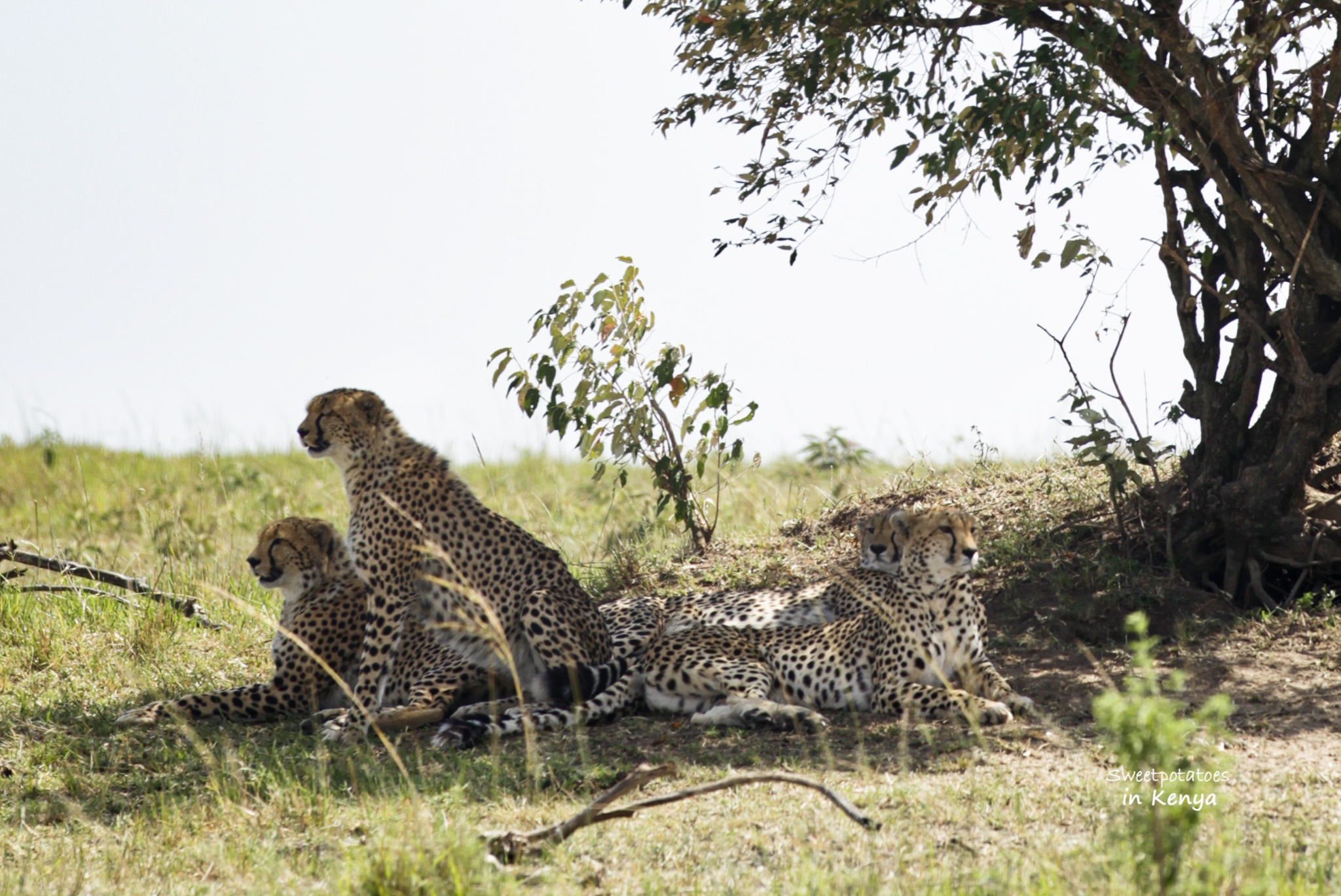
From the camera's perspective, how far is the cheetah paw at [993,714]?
5.33 m

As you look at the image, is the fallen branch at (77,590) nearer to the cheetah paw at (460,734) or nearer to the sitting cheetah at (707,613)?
the sitting cheetah at (707,613)

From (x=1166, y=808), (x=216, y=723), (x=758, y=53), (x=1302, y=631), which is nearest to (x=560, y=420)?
(x=758, y=53)

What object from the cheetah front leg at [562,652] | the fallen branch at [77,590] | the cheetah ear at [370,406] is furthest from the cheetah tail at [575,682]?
the fallen branch at [77,590]

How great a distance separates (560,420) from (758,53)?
238 cm

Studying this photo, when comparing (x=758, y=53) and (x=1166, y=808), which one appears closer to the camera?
(x=1166, y=808)

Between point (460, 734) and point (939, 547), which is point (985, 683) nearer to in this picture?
point (939, 547)

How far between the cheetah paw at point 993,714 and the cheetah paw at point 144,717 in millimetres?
3336

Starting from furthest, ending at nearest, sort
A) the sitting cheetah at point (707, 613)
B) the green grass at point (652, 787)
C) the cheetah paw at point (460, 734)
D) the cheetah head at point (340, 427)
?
the cheetah head at point (340, 427)
the sitting cheetah at point (707, 613)
the cheetah paw at point (460, 734)
the green grass at point (652, 787)

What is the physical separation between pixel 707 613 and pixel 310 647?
6.13 ft

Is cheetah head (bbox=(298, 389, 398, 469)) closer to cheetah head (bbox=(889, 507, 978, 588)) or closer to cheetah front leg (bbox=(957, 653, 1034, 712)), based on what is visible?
cheetah head (bbox=(889, 507, 978, 588))

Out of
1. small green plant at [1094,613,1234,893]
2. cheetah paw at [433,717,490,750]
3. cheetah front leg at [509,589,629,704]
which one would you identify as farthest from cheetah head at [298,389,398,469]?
small green plant at [1094,613,1234,893]

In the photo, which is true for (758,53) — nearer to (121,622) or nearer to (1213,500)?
(1213,500)

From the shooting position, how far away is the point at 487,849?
3812mm

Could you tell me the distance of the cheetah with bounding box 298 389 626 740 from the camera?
585 cm
